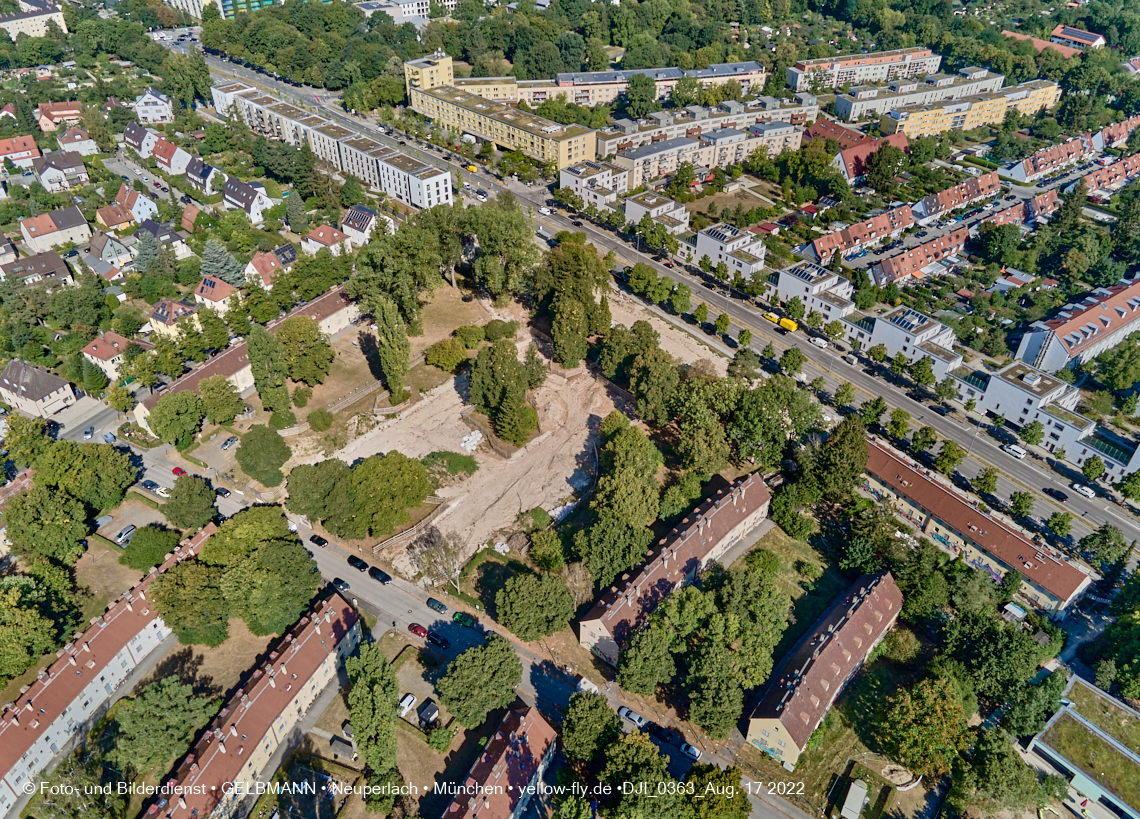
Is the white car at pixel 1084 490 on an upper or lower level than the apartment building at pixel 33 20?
lower

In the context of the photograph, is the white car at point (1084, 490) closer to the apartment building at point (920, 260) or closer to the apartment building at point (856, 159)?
the apartment building at point (920, 260)

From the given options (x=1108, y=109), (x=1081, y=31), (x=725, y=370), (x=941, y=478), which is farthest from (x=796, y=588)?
(x=1081, y=31)

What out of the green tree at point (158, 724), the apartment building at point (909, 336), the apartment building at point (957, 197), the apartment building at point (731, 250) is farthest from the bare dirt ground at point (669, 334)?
the green tree at point (158, 724)

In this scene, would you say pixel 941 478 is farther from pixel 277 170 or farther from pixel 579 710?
pixel 277 170

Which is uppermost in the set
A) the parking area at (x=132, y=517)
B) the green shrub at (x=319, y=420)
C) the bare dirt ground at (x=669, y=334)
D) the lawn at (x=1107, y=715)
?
the green shrub at (x=319, y=420)

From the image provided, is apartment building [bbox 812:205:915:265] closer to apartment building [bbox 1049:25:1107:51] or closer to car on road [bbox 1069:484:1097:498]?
car on road [bbox 1069:484:1097:498]

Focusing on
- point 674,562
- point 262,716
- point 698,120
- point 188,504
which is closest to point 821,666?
point 674,562

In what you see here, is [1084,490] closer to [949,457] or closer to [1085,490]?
[1085,490]
